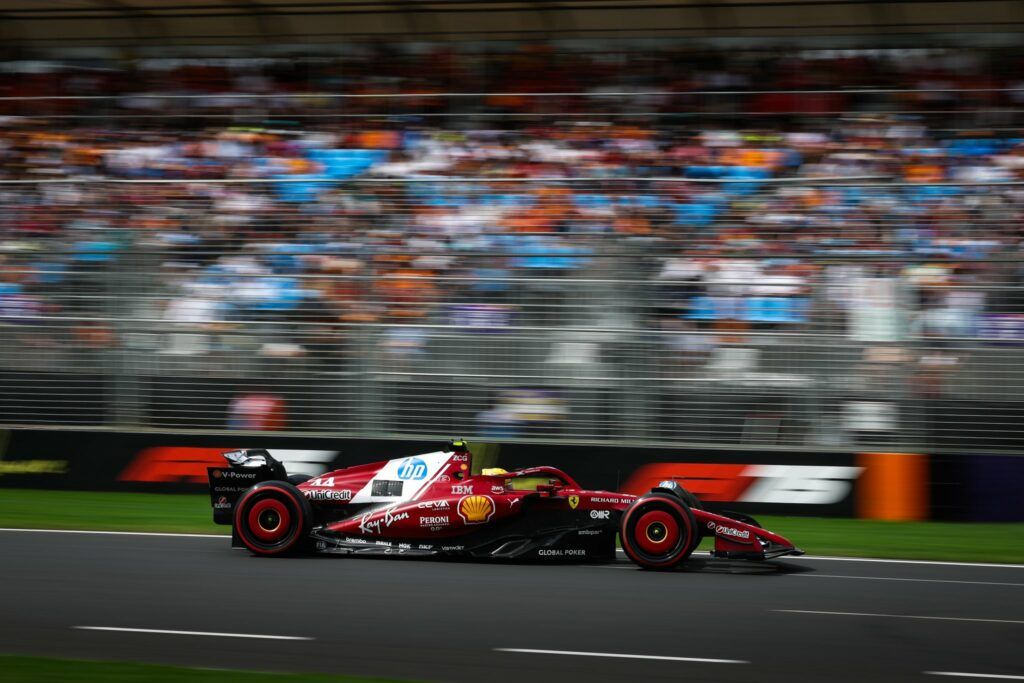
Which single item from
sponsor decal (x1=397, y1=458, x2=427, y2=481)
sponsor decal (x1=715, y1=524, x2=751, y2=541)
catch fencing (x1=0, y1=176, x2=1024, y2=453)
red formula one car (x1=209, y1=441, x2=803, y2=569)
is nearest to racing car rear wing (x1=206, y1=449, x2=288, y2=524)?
red formula one car (x1=209, y1=441, x2=803, y2=569)

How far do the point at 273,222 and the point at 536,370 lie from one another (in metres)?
3.63

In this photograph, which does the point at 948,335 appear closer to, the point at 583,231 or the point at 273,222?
the point at 583,231

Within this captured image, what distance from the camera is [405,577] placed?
855 centimetres

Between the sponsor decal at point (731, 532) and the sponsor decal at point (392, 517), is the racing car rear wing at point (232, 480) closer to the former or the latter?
the sponsor decal at point (392, 517)

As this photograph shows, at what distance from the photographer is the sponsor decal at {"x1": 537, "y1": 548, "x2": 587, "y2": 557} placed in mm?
9047

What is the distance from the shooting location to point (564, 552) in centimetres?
907

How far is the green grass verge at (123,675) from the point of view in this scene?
5.70 meters

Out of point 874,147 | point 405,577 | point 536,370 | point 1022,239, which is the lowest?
point 405,577

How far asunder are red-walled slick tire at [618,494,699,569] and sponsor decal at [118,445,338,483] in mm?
4536

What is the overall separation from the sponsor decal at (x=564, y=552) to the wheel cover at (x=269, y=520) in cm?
186

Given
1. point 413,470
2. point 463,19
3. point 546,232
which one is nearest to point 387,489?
point 413,470

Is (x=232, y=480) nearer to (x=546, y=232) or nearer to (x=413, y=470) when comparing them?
(x=413, y=470)

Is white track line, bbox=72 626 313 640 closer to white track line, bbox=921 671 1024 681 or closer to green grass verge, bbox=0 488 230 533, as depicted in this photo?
white track line, bbox=921 671 1024 681

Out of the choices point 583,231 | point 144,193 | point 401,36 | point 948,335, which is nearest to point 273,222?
point 144,193
